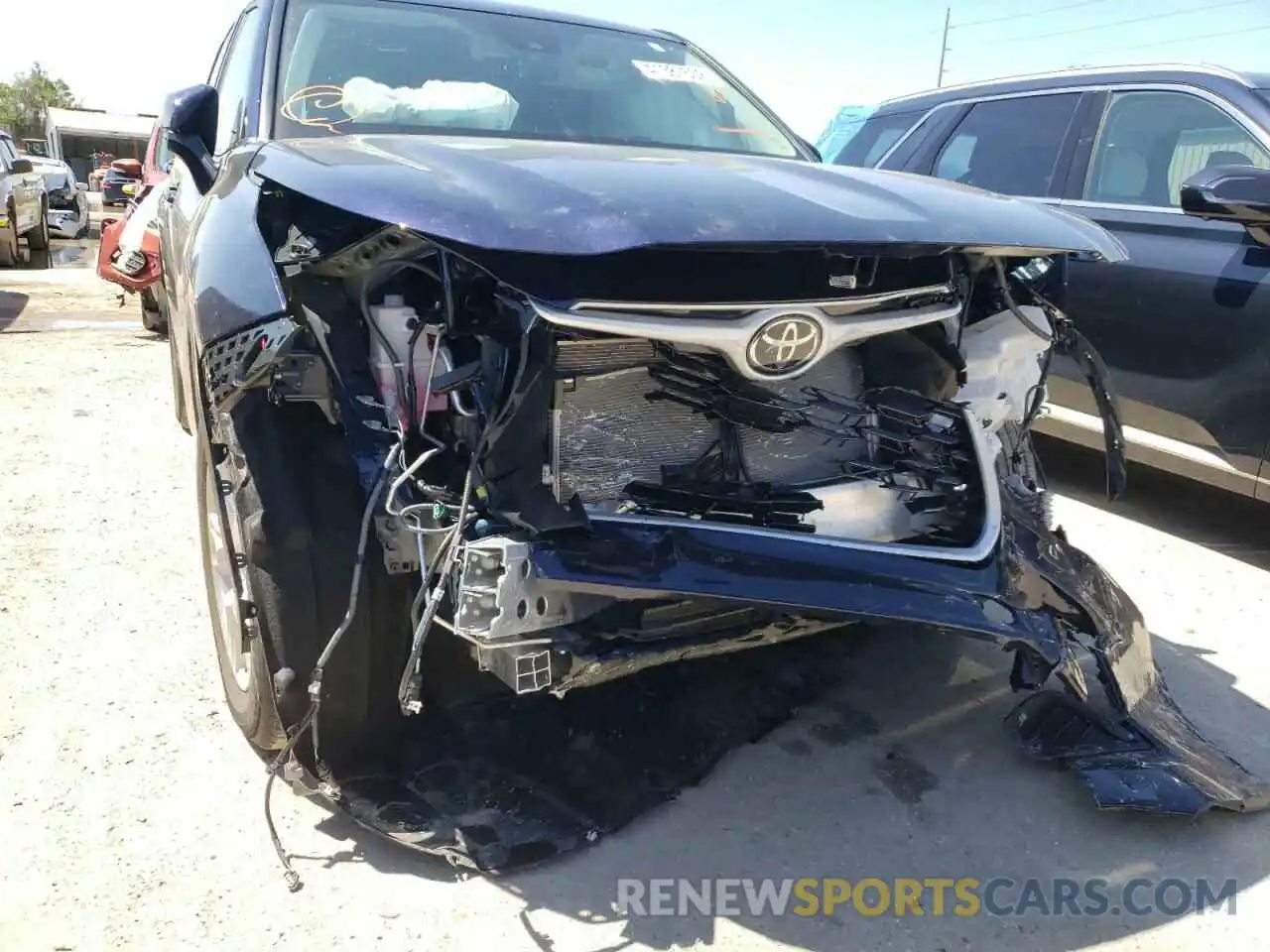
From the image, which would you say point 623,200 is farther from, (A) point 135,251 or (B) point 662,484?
(A) point 135,251

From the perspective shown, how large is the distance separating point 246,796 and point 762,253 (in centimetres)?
172

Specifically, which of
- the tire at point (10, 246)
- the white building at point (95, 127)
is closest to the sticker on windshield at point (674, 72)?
the tire at point (10, 246)

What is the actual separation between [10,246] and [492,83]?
12.3 meters

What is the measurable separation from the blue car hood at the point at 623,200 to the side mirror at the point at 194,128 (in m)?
0.60

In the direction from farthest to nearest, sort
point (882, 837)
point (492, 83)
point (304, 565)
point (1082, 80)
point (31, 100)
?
point (31, 100)
point (1082, 80)
point (492, 83)
point (882, 837)
point (304, 565)

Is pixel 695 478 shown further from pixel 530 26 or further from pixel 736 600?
pixel 530 26

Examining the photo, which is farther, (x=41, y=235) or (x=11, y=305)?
(x=41, y=235)

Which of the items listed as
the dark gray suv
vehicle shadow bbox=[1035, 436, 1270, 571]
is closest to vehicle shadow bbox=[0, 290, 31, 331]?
the dark gray suv

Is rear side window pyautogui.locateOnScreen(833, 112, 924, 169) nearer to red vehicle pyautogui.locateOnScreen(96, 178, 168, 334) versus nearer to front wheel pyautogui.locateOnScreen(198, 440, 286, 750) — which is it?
front wheel pyautogui.locateOnScreen(198, 440, 286, 750)

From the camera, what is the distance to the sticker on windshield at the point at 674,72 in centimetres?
357

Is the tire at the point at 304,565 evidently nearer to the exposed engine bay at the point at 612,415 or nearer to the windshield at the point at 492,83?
the exposed engine bay at the point at 612,415

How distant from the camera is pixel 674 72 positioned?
12.0 ft

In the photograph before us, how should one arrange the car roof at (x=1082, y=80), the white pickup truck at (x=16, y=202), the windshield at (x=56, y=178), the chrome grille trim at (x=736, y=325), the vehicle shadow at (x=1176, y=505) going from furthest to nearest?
the windshield at (x=56, y=178) < the white pickup truck at (x=16, y=202) < the vehicle shadow at (x=1176, y=505) < the car roof at (x=1082, y=80) < the chrome grille trim at (x=736, y=325)

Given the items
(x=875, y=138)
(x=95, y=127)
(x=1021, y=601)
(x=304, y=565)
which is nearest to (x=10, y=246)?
(x=875, y=138)
